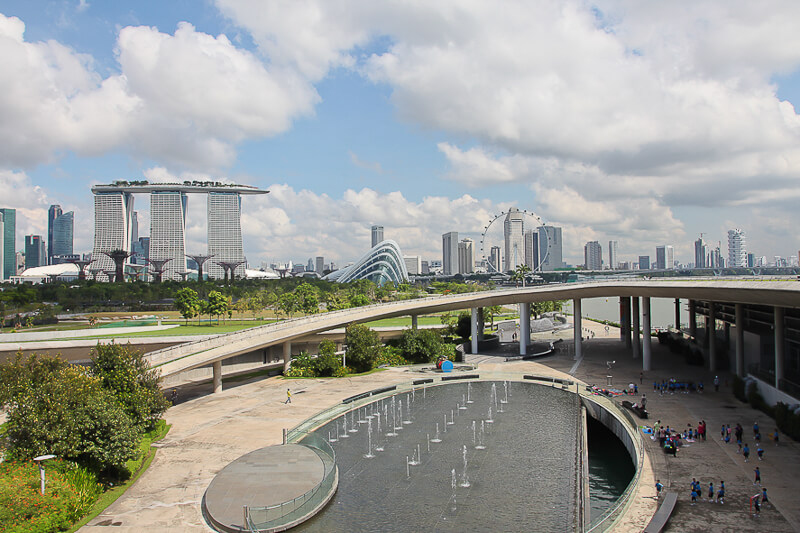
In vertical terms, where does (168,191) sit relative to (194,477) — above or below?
above

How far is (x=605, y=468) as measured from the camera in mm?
25000

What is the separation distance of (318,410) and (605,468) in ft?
55.2

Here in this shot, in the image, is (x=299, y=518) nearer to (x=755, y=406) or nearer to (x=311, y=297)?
(x=755, y=406)

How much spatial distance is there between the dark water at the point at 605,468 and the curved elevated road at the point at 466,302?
38.3ft

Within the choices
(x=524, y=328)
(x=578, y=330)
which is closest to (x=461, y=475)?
Result: (x=524, y=328)

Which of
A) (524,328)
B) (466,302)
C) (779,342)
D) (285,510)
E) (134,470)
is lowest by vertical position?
(134,470)

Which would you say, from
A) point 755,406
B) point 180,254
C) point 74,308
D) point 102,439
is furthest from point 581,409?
point 180,254

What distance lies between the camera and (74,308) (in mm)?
81438

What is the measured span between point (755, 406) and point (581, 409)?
10491 millimetres

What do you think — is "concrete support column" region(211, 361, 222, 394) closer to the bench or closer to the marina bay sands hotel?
the bench

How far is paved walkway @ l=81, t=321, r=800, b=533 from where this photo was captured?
17.0 metres

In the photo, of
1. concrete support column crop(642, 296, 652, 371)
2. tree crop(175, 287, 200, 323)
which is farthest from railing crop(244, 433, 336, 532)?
tree crop(175, 287, 200, 323)

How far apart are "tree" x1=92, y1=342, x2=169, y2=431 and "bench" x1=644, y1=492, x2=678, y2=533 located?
22164mm

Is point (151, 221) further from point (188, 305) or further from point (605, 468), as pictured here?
point (605, 468)
